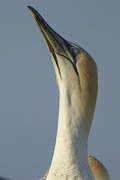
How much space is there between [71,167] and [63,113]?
0.13 meters

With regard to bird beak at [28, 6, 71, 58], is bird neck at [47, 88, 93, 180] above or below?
below

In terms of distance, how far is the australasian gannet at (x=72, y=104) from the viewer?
3.14 ft

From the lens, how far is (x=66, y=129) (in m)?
0.97

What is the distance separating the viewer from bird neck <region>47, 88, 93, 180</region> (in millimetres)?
955

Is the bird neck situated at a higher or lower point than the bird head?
lower

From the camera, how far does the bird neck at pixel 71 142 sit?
37.6 inches

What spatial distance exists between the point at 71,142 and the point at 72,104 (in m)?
0.09

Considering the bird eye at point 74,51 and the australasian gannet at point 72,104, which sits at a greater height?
the bird eye at point 74,51

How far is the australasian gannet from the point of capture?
958mm

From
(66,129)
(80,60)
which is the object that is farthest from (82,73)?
(66,129)

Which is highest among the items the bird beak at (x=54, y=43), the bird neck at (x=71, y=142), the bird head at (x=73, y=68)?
the bird beak at (x=54, y=43)

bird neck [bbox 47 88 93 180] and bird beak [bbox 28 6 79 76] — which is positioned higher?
bird beak [bbox 28 6 79 76]

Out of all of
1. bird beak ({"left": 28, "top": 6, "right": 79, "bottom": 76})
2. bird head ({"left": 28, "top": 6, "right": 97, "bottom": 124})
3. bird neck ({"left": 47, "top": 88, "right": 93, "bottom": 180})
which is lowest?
bird neck ({"left": 47, "top": 88, "right": 93, "bottom": 180})

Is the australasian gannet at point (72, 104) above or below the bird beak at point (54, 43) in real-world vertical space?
below
